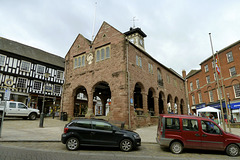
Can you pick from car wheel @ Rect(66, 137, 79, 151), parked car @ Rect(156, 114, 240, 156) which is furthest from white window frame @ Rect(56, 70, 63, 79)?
parked car @ Rect(156, 114, 240, 156)

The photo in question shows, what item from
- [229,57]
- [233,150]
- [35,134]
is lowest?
[233,150]

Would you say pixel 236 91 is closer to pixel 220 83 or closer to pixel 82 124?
pixel 220 83

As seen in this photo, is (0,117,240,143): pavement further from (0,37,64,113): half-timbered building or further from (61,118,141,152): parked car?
(0,37,64,113): half-timbered building

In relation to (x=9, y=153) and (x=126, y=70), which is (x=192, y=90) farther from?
(x=9, y=153)

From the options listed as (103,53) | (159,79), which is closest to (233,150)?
(103,53)

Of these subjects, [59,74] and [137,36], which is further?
[137,36]

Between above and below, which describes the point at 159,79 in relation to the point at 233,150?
above

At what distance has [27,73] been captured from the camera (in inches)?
1001

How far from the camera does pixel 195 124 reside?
23.6 ft

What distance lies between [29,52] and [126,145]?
2720cm

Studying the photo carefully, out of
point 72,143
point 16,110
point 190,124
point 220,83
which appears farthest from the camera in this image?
point 220,83

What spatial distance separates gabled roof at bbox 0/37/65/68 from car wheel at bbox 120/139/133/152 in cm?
2483

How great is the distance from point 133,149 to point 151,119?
10.8 m

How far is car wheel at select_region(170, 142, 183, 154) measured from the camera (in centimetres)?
692
